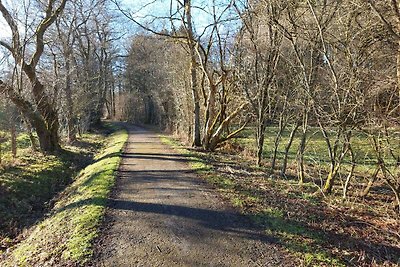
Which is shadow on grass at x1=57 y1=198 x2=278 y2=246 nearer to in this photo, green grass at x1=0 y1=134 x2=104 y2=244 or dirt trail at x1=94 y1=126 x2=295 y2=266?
dirt trail at x1=94 y1=126 x2=295 y2=266

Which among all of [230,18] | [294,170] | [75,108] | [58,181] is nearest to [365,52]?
[294,170]

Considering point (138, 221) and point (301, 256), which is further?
point (138, 221)

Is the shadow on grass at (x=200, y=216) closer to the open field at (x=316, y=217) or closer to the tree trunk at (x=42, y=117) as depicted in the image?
the open field at (x=316, y=217)

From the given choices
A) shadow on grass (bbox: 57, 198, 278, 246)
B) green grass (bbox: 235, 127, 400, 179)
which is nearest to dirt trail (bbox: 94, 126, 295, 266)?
shadow on grass (bbox: 57, 198, 278, 246)

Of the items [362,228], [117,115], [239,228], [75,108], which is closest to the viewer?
[239,228]

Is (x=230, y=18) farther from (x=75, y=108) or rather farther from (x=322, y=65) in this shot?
(x=75, y=108)

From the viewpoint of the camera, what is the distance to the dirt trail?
15.4 feet

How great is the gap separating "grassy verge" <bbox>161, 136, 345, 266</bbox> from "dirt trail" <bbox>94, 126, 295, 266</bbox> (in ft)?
0.87

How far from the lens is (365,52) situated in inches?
276

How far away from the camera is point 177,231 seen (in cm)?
560

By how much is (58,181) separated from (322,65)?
9.32m

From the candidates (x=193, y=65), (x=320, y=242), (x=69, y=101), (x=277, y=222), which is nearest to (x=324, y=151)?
(x=193, y=65)

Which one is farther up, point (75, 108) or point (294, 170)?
point (75, 108)

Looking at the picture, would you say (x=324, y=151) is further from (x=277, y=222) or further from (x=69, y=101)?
(x=69, y=101)
